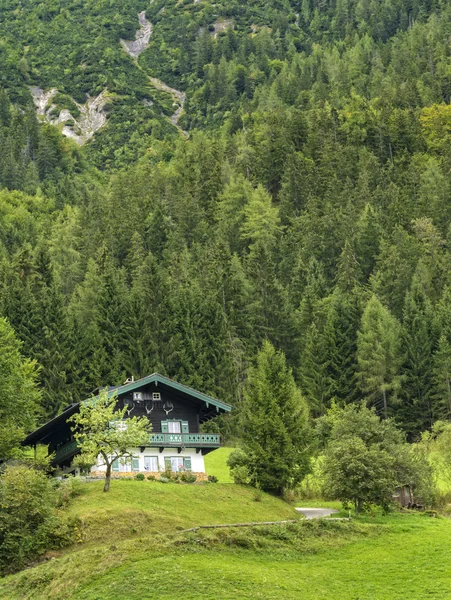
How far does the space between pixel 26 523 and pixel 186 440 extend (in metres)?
22.3

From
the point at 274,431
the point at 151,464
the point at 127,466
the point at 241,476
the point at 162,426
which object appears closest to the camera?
the point at 241,476

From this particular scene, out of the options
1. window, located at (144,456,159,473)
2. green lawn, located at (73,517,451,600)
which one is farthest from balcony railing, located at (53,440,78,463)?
green lawn, located at (73,517,451,600)

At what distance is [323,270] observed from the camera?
12525cm

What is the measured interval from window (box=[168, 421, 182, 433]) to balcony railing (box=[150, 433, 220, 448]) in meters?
1.37

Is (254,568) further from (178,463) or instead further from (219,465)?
(219,465)

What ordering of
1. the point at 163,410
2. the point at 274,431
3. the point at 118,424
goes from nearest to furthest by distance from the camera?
the point at 118,424 < the point at 274,431 < the point at 163,410

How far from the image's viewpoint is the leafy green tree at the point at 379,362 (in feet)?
311

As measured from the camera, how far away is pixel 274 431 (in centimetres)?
6147

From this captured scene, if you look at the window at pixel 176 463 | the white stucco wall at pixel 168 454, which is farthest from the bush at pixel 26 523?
the window at pixel 176 463

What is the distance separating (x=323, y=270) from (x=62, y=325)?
42381mm

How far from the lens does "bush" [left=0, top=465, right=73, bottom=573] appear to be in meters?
43.4

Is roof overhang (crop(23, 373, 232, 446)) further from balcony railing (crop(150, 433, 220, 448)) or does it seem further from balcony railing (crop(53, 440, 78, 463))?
balcony railing (crop(150, 433, 220, 448))

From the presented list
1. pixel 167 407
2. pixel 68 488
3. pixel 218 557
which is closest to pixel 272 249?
pixel 167 407

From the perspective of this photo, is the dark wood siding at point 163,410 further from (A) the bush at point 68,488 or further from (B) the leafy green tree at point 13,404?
(A) the bush at point 68,488
